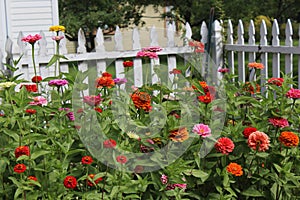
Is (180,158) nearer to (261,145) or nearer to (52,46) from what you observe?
(261,145)

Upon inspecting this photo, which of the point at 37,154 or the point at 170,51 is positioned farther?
the point at 170,51

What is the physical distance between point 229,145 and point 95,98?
2.05 ft

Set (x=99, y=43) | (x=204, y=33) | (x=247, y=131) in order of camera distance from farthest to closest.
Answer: (x=204, y=33), (x=99, y=43), (x=247, y=131)

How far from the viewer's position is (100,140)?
2.10 meters

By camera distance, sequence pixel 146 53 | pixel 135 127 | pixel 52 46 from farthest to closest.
Answer: pixel 52 46
pixel 146 53
pixel 135 127

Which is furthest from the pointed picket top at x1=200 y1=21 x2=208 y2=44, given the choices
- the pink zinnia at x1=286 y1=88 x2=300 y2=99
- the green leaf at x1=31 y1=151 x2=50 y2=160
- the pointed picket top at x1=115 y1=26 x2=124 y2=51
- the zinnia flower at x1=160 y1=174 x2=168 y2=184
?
the green leaf at x1=31 y1=151 x2=50 y2=160

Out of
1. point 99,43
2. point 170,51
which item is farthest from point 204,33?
point 99,43

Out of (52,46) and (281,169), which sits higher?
(52,46)

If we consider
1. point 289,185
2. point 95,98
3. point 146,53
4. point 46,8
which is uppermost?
point 46,8

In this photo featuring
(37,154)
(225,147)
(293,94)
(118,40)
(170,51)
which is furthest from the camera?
(170,51)

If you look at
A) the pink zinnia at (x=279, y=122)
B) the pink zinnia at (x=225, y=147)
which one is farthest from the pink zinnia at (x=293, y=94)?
the pink zinnia at (x=225, y=147)

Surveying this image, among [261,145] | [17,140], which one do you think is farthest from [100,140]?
[261,145]

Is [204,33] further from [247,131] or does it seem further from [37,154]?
[37,154]

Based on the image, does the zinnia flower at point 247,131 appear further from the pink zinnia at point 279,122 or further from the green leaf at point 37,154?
the green leaf at point 37,154
